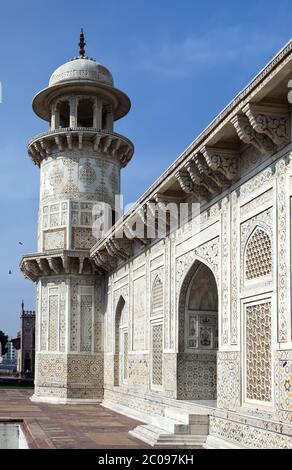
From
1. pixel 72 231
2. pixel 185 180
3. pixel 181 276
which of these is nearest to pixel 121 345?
pixel 72 231

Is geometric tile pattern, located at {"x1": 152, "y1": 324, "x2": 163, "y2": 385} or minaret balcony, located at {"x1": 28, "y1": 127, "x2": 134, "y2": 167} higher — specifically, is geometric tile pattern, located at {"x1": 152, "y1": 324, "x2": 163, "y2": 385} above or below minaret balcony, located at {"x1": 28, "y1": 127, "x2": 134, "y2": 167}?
below

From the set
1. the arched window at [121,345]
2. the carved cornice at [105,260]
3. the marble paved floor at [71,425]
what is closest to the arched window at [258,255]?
the marble paved floor at [71,425]

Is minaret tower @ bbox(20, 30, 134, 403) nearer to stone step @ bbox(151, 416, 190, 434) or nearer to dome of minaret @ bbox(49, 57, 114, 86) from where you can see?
dome of minaret @ bbox(49, 57, 114, 86)

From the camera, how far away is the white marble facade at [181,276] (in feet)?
26.6

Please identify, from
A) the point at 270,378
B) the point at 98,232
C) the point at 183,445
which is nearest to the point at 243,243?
the point at 270,378

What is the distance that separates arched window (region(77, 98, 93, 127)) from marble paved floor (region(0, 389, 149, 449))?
8361 millimetres

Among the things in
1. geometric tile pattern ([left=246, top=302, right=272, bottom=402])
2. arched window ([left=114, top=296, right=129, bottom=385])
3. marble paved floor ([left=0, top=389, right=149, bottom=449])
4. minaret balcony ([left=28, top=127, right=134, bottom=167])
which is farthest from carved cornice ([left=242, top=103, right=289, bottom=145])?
minaret balcony ([left=28, top=127, right=134, bottom=167])

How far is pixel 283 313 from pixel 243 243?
1.49 meters

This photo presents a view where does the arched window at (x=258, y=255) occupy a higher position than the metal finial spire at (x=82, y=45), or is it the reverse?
the metal finial spire at (x=82, y=45)

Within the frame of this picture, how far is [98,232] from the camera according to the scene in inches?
735

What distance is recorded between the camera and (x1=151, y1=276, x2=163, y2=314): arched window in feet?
43.3

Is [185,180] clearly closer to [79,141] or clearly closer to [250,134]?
[250,134]

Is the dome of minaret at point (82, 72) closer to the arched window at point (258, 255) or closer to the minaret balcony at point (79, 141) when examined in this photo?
the minaret balcony at point (79, 141)

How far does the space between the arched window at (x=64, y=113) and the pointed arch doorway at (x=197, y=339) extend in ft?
31.6
